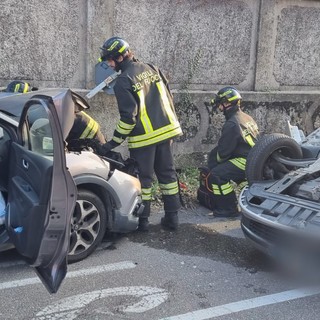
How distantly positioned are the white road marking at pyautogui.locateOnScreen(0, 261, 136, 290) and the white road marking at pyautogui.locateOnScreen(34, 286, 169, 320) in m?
0.38

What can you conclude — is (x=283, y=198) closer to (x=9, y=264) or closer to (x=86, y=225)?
(x=86, y=225)

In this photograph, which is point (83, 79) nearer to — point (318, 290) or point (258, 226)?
point (258, 226)

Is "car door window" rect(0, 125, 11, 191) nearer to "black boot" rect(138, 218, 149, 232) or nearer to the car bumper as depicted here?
A: "black boot" rect(138, 218, 149, 232)

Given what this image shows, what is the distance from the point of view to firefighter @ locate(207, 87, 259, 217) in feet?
19.3

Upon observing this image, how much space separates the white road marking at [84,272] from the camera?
12.9 ft

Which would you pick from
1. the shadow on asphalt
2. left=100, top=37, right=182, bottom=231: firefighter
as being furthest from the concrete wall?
the shadow on asphalt

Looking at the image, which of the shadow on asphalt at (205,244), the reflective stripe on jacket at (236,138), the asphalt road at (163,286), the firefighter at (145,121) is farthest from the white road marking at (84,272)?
the reflective stripe on jacket at (236,138)

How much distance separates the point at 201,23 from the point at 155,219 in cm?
334

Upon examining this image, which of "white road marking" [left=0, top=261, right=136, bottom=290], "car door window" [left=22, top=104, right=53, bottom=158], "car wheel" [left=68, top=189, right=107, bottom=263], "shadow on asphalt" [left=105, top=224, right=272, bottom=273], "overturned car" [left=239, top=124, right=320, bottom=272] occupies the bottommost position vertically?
"shadow on asphalt" [left=105, top=224, right=272, bottom=273]

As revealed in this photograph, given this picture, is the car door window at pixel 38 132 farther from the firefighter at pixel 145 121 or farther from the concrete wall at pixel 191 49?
the concrete wall at pixel 191 49

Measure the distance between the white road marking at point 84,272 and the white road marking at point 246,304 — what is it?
3.20 feet

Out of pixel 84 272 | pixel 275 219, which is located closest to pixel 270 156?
pixel 275 219

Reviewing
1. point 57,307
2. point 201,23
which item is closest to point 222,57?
point 201,23

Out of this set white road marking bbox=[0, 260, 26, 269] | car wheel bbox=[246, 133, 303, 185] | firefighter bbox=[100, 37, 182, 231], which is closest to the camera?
white road marking bbox=[0, 260, 26, 269]
